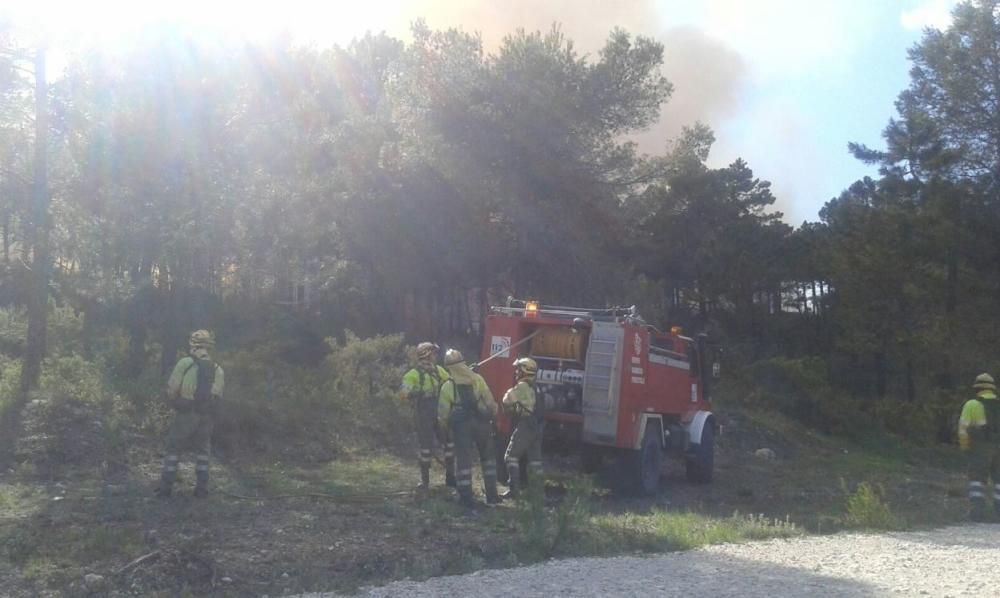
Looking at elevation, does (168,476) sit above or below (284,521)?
above

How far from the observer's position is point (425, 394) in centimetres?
1361

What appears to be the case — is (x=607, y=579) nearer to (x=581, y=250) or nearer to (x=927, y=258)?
(x=581, y=250)

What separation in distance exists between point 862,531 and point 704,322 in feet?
98.0

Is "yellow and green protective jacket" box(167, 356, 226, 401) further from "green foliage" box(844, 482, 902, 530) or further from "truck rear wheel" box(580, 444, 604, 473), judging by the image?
"green foliage" box(844, 482, 902, 530)

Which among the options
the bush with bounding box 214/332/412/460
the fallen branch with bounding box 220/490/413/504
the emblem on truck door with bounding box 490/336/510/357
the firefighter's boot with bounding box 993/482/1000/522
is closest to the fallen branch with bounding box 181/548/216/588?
the fallen branch with bounding box 220/490/413/504

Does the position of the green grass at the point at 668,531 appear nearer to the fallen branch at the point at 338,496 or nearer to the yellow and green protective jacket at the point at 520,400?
the yellow and green protective jacket at the point at 520,400

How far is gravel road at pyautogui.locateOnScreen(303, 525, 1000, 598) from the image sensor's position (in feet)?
27.9

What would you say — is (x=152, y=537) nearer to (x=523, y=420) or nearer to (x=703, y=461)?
(x=523, y=420)

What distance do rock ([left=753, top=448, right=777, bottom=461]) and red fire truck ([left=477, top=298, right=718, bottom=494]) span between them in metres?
7.64

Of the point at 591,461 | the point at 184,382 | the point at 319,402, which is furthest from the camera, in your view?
the point at 319,402

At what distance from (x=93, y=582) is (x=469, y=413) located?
5.86 meters

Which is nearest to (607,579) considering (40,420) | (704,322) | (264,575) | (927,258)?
(264,575)

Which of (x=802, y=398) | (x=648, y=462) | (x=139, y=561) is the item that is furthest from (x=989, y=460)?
(x=802, y=398)

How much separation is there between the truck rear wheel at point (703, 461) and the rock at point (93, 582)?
1071cm
